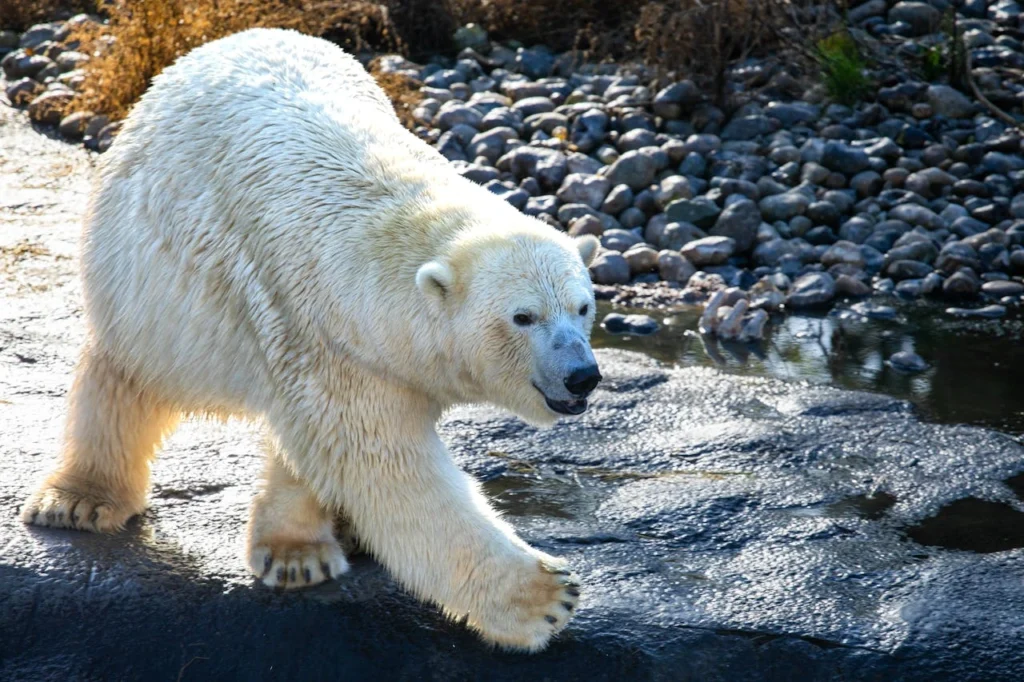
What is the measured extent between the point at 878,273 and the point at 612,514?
4.37 metres

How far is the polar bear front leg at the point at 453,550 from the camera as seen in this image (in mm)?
3238

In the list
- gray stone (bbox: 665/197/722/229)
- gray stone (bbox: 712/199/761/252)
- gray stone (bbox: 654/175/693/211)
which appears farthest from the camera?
gray stone (bbox: 654/175/693/211)

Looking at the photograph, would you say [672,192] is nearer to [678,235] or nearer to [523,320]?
[678,235]

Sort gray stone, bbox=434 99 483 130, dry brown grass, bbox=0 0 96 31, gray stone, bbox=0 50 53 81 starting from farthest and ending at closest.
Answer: dry brown grass, bbox=0 0 96 31 < gray stone, bbox=0 50 53 81 < gray stone, bbox=434 99 483 130

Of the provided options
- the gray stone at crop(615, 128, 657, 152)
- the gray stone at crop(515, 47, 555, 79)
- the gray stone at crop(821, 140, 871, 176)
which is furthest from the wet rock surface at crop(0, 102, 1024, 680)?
the gray stone at crop(515, 47, 555, 79)

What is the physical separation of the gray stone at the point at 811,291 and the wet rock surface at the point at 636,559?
225 cm

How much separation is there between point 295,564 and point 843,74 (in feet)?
24.9

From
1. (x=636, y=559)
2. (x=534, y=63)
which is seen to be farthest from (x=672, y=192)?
(x=636, y=559)

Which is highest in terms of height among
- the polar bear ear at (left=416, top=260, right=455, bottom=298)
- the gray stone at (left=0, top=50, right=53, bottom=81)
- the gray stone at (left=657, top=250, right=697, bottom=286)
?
the polar bear ear at (left=416, top=260, right=455, bottom=298)

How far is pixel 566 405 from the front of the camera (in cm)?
333

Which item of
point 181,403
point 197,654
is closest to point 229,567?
point 197,654

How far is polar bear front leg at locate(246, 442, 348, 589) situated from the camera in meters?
3.50

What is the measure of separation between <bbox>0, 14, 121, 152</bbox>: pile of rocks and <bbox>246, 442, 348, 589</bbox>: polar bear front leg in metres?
5.85

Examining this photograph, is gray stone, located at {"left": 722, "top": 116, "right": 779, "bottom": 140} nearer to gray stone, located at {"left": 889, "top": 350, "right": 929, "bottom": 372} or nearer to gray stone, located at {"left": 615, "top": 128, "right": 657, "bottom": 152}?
gray stone, located at {"left": 615, "top": 128, "right": 657, "bottom": 152}
